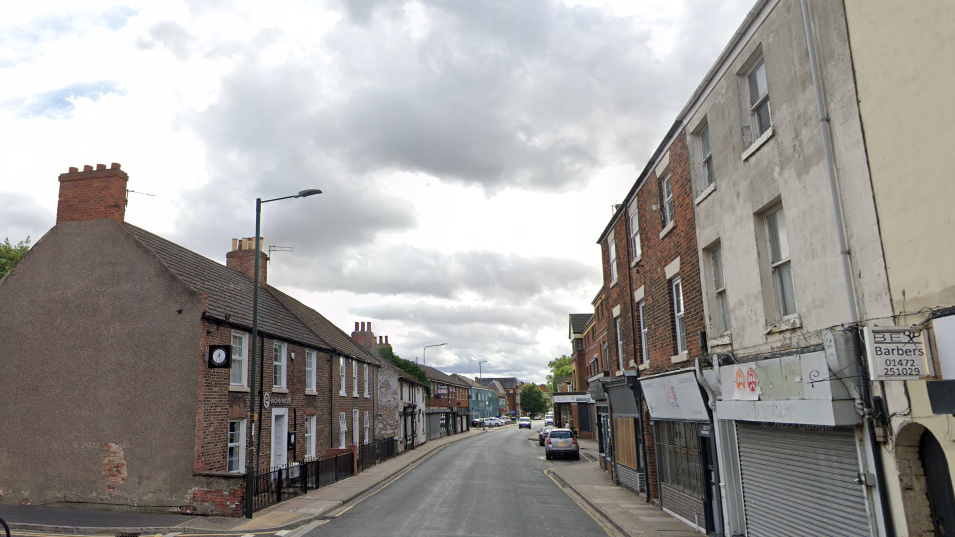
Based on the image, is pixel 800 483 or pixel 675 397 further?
pixel 675 397

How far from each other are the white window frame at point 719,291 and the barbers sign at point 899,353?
5407mm

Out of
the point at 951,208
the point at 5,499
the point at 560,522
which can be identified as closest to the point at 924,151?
the point at 951,208

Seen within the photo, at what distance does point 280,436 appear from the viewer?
22.1 m

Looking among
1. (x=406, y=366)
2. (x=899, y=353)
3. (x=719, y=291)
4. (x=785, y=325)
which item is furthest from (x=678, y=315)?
(x=406, y=366)

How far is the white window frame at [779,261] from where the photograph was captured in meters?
9.84

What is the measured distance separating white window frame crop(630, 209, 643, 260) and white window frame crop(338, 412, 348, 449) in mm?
16671

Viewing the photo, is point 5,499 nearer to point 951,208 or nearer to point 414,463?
point 414,463

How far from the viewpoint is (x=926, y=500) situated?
7.01 m

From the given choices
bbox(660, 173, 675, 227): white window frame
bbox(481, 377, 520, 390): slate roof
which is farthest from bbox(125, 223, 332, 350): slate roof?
bbox(481, 377, 520, 390): slate roof

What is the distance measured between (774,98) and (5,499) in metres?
21.4

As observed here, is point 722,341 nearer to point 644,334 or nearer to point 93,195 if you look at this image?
point 644,334

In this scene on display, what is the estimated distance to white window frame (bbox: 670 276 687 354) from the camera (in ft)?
48.4

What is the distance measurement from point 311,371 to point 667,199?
16575mm

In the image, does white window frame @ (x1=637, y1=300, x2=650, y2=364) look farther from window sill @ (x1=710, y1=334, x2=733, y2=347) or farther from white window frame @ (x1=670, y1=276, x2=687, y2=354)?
window sill @ (x1=710, y1=334, x2=733, y2=347)
